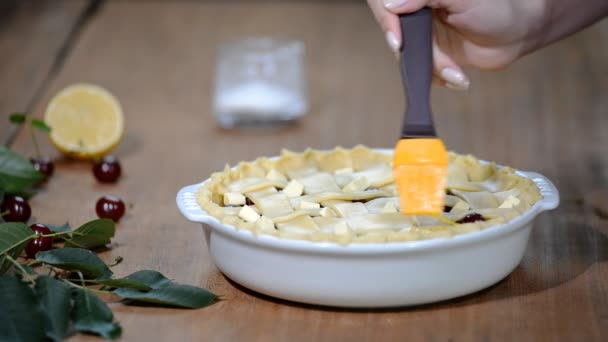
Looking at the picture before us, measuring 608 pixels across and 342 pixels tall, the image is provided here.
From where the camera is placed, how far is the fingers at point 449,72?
195 centimetres

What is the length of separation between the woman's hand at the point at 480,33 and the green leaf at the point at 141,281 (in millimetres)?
598

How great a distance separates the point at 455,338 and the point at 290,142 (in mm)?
1273

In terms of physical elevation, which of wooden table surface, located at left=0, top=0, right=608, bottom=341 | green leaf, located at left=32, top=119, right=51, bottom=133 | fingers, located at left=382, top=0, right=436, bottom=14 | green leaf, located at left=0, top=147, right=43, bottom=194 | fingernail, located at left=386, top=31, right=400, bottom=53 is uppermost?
fingers, located at left=382, top=0, right=436, bottom=14

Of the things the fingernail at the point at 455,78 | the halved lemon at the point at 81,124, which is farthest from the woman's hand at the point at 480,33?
the halved lemon at the point at 81,124

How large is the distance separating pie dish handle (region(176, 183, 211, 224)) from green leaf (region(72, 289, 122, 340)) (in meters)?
0.20

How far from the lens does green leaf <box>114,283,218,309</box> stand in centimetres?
149

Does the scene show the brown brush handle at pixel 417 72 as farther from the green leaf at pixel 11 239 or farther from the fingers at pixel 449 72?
the green leaf at pixel 11 239

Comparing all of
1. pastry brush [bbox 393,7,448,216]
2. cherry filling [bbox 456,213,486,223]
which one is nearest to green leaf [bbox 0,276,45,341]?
pastry brush [bbox 393,7,448,216]

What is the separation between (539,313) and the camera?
148cm

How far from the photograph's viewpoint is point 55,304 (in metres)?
1.38

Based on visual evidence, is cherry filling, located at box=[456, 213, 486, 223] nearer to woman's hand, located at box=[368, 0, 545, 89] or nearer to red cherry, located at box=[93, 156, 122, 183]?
woman's hand, located at box=[368, 0, 545, 89]

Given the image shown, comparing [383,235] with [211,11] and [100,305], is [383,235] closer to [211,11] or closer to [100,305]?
[100,305]

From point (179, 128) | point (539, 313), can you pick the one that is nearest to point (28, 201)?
point (179, 128)

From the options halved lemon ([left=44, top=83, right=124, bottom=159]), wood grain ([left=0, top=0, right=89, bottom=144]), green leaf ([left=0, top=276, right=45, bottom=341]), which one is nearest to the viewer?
green leaf ([left=0, top=276, right=45, bottom=341])
